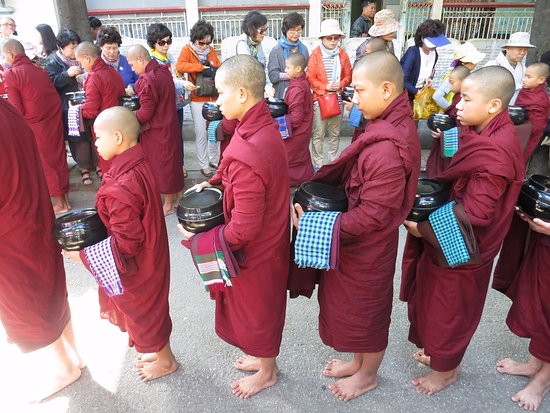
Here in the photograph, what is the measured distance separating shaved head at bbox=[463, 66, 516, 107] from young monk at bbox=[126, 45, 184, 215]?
3.14 m

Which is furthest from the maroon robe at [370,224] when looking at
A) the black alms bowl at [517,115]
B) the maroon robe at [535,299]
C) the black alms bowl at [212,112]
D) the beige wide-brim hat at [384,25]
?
the beige wide-brim hat at [384,25]

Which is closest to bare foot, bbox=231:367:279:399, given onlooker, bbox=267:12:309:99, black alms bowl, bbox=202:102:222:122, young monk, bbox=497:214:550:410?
young monk, bbox=497:214:550:410

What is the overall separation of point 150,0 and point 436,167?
8.57 metres

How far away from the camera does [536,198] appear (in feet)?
6.52

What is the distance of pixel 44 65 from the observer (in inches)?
209

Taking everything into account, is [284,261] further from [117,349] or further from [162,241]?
[117,349]

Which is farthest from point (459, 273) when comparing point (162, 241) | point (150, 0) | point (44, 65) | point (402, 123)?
point (150, 0)

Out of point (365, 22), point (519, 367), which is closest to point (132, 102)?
point (519, 367)

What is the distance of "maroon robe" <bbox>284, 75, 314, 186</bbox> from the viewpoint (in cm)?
452

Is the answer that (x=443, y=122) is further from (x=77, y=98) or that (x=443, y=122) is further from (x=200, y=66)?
(x=77, y=98)

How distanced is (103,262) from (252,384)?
1.06 meters

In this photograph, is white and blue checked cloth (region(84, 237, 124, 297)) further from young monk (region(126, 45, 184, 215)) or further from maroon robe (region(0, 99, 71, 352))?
young monk (region(126, 45, 184, 215))

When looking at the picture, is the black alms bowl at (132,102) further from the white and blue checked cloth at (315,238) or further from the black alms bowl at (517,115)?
the black alms bowl at (517,115)

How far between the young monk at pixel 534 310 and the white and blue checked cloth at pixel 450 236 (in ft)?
1.43
